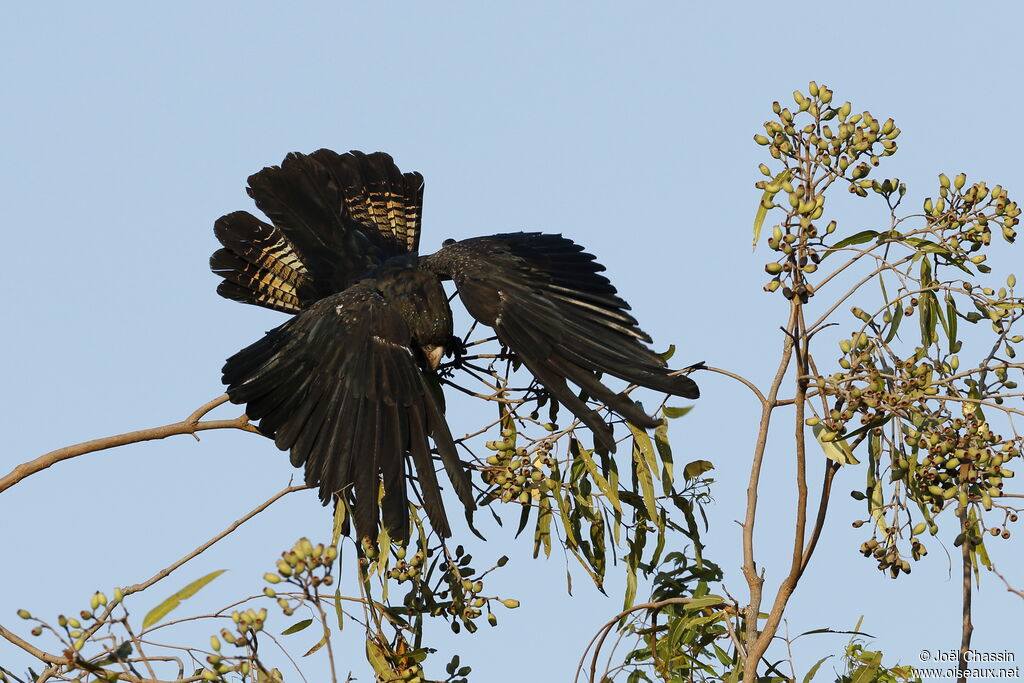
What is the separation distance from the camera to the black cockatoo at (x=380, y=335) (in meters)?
5.07

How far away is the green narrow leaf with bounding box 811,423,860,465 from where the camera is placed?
4.10m

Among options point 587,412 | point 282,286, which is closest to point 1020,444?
point 587,412

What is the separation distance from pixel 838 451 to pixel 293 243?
331 cm

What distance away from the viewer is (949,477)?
13.9 feet

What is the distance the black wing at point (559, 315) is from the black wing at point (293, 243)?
2.09 feet

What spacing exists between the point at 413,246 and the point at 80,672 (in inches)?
150

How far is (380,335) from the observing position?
5703mm

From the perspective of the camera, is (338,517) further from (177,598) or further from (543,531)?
(177,598)

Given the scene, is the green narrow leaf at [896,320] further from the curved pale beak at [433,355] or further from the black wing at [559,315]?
the curved pale beak at [433,355]

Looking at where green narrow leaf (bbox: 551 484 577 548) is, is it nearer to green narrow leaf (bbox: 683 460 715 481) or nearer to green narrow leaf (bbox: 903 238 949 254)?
green narrow leaf (bbox: 683 460 715 481)

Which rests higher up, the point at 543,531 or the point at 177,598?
the point at 543,531

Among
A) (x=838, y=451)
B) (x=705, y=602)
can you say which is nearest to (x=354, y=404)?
(x=705, y=602)

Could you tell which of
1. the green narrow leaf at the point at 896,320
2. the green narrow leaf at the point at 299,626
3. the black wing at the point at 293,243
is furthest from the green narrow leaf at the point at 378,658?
the black wing at the point at 293,243

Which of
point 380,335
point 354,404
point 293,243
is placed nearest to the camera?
point 354,404
